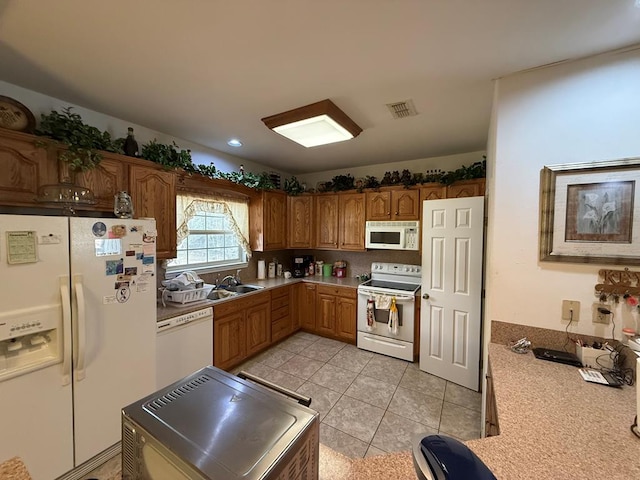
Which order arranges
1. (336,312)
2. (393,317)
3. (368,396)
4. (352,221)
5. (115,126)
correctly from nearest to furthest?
(115,126), (368,396), (393,317), (336,312), (352,221)

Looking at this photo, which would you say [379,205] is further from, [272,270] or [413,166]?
[272,270]

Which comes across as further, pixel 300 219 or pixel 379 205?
pixel 300 219

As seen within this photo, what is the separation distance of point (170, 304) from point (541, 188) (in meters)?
3.18

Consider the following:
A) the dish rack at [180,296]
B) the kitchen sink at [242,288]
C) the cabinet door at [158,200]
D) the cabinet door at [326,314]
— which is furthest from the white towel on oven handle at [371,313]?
the cabinet door at [158,200]

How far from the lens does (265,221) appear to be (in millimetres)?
3693

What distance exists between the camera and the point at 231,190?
3.27 m

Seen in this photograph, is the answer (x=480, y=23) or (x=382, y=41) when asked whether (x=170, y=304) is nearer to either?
(x=382, y=41)

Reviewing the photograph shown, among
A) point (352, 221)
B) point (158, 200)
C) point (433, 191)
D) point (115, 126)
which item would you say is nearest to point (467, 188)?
point (433, 191)

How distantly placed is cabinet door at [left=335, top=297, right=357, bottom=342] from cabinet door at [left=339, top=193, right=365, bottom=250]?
0.80 metres

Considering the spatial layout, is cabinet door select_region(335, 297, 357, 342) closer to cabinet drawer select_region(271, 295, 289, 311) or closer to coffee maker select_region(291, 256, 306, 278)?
cabinet drawer select_region(271, 295, 289, 311)

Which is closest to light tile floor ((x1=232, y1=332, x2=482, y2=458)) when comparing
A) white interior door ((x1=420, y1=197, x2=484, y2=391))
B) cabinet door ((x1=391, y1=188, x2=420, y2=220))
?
white interior door ((x1=420, y1=197, x2=484, y2=391))

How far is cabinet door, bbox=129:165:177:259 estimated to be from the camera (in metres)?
2.25

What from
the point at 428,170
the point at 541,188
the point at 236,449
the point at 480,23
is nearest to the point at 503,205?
the point at 541,188

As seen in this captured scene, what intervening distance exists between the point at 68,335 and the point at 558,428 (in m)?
2.52
